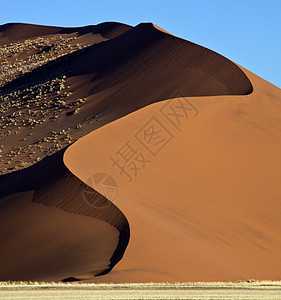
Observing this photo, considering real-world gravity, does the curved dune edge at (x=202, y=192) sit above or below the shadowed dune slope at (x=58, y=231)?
above

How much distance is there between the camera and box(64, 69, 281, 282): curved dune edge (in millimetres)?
17703

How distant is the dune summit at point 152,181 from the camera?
18.0 metres

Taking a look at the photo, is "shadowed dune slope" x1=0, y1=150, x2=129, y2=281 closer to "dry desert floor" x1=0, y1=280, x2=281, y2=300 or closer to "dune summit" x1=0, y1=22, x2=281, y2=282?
"dune summit" x1=0, y1=22, x2=281, y2=282

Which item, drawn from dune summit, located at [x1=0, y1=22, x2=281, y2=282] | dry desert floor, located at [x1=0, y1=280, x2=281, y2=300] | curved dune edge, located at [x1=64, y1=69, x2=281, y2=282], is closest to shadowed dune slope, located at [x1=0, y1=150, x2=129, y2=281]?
dune summit, located at [x1=0, y1=22, x2=281, y2=282]

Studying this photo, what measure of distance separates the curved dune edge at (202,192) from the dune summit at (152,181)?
48mm

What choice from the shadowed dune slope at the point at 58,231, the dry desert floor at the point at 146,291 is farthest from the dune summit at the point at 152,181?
the dry desert floor at the point at 146,291

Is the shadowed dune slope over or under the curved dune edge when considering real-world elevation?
under

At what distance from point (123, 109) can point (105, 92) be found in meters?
4.40

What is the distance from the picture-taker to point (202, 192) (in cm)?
2291

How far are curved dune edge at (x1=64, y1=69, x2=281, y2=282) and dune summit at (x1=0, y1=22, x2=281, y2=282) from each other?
5 centimetres

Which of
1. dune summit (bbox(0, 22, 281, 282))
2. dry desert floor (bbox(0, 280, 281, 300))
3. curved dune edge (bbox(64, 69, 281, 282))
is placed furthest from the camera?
dune summit (bbox(0, 22, 281, 282))

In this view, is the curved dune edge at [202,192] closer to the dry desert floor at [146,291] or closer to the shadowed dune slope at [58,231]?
the shadowed dune slope at [58,231]

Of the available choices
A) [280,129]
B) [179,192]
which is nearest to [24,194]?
[179,192]

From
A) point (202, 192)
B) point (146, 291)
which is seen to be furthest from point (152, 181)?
point (146, 291)
